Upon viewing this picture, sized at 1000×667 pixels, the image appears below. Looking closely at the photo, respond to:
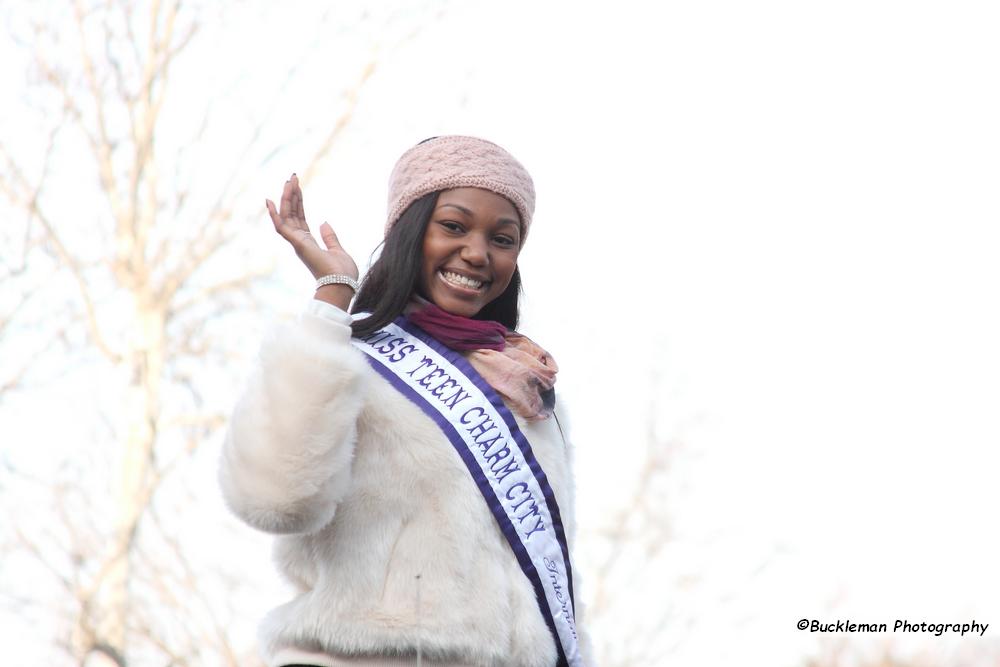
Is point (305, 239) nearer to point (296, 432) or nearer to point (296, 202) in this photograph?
point (296, 202)

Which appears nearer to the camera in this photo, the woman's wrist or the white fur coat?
the white fur coat

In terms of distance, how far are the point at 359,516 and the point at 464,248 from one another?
59cm

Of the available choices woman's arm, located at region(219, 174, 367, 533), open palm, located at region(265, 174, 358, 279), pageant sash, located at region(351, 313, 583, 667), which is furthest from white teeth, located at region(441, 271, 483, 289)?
woman's arm, located at region(219, 174, 367, 533)

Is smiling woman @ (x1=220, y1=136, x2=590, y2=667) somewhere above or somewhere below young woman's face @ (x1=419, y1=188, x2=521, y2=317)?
below

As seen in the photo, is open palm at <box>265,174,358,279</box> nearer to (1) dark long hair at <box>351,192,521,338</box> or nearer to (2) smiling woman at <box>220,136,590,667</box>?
(2) smiling woman at <box>220,136,590,667</box>

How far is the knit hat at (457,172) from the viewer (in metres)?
2.44

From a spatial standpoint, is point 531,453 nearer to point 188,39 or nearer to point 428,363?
point 428,363

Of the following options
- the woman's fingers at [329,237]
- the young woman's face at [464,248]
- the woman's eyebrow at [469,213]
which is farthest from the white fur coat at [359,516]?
the woman's eyebrow at [469,213]

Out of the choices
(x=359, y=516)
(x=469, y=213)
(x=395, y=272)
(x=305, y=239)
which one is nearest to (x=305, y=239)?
(x=305, y=239)

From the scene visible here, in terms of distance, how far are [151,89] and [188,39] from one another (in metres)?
0.44

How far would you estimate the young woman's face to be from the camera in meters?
2.44

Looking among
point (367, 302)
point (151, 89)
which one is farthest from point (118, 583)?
point (367, 302)

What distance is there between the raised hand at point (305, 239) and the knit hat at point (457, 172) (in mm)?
→ 253

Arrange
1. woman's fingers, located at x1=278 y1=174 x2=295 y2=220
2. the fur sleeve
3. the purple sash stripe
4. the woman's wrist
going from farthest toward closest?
the purple sash stripe, woman's fingers, located at x1=278 y1=174 x2=295 y2=220, the woman's wrist, the fur sleeve
